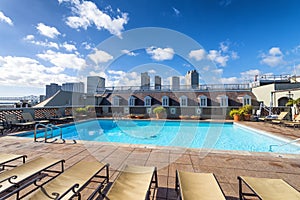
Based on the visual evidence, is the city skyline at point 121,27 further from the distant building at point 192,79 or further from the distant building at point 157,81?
the distant building at point 157,81

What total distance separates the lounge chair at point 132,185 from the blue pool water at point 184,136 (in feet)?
11.2

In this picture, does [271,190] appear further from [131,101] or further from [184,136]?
[131,101]

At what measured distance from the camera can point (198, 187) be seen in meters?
1.93

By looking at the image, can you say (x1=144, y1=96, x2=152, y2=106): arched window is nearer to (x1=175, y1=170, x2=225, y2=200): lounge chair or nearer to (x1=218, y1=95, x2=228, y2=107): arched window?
(x1=218, y1=95, x2=228, y2=107): arched window

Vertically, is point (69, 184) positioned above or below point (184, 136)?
above

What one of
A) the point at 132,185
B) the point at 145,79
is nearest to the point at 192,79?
the point at 145,79

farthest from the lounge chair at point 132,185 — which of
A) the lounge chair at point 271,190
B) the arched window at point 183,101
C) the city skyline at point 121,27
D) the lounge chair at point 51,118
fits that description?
the arched window at point 183,101

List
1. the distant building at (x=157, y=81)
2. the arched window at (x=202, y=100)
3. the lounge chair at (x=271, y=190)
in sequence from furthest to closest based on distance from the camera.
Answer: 1. the arched window at (x=202, y=100)
2. the distant building at (x=157, y=81)
3. the lounge chair at (x=271, y=190)

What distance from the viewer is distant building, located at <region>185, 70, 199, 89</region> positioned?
14142mm

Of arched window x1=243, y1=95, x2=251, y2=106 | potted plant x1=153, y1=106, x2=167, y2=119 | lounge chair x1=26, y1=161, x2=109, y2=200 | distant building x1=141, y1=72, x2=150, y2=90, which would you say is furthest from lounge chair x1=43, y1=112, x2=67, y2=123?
arched window x1=243, y1=95, x2=251, y2=106

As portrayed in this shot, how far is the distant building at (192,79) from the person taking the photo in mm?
14142

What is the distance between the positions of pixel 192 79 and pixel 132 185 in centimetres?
1424

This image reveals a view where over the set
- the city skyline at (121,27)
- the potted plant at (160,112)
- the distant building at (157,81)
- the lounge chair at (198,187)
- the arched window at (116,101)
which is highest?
the city skyline at (121,27)

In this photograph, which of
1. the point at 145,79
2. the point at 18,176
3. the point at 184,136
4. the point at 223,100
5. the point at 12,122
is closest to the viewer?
the point at 18,176
